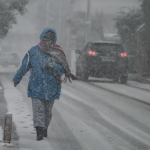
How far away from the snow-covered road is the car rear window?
271 inches

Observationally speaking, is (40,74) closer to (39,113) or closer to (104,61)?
(39,113)

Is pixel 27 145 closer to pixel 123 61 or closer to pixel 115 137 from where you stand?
pixel 115 137

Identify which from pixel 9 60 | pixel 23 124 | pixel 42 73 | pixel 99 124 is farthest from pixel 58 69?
pixel 9 60

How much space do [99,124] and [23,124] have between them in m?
1.39

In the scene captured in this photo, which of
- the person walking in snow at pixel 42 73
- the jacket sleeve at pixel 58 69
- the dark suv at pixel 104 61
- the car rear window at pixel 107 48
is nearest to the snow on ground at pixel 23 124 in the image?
the person walking in snow at pixel 42 73

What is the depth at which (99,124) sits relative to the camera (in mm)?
9367

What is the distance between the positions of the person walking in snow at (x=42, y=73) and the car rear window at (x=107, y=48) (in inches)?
554

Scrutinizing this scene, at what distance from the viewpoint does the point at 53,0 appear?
95.1m

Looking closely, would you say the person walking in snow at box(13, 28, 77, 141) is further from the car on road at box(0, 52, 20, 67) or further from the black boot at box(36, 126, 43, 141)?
the car on road at box(0, 52, 20, 67)

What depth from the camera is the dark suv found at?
69.6ft

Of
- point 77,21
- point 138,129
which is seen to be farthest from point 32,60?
point 77,21

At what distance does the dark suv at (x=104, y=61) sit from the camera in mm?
21219

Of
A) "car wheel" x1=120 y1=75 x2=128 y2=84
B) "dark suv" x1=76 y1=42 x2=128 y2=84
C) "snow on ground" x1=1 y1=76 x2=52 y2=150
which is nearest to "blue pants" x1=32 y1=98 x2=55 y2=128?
"snow on ground" x1=1 y1=76 x2=52 y2=150

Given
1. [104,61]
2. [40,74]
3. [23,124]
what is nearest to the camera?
[40,74]
